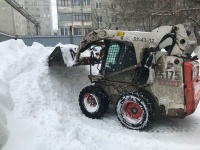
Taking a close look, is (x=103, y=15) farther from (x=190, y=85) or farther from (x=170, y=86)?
(x=190, y=85)

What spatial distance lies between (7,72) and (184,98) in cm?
417

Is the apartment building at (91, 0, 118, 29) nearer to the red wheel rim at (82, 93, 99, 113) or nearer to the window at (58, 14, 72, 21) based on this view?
the window at (58, 14, 72, 21)

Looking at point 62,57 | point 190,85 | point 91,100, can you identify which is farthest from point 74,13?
point 190,85

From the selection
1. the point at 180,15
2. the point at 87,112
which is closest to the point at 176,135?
the point at 87,112

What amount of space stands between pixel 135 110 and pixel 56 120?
5.33ft

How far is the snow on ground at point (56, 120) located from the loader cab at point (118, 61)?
3.28ft

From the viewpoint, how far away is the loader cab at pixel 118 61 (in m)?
5.93

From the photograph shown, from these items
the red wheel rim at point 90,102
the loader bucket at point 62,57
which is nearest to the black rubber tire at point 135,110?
the red wheel rim at point 90,102

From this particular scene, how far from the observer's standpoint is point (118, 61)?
20.1 feet

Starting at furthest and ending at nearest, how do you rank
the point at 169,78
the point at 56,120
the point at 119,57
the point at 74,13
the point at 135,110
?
the point at 74,13
the point at 119,57
the point at 135,110
the point at 56,120
the point at 169,78

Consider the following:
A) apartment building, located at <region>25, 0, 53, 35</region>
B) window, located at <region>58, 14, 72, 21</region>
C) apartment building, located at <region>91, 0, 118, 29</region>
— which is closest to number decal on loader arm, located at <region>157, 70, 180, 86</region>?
apartment building, located at <region>91, 0, 118, 29</region>

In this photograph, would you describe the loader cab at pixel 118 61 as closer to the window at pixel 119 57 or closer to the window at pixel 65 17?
the window at pixel 119 57

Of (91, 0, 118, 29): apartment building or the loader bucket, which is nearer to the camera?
the loader bucket

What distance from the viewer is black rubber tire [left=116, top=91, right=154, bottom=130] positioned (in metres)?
5.45
